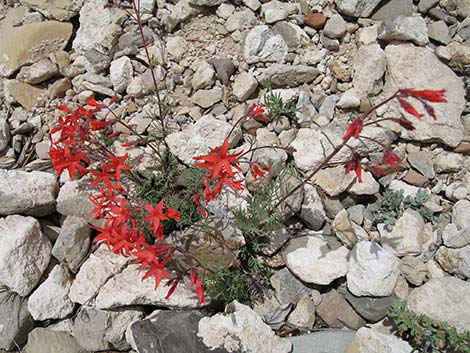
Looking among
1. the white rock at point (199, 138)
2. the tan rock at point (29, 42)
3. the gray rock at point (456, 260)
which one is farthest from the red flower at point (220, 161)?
the tan rock at point (29, 42)

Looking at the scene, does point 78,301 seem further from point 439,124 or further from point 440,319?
point 439,124

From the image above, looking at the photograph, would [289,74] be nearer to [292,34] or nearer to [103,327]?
[292,34]

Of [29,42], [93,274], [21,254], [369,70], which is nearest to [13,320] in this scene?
[21,254]

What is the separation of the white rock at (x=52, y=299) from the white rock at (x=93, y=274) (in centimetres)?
11

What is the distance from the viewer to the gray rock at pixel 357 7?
17.5 feet

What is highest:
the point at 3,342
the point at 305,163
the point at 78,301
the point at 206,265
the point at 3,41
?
the point at 3,41

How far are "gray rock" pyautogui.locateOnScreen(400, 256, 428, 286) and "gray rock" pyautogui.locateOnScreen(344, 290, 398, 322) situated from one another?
Answer: 26 centimetres

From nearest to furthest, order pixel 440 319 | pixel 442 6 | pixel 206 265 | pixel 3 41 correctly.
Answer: pixel 440 319, pixel 206 265, pixel 442 6, pixel 3 41

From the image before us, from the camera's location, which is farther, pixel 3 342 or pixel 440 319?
pixel 3 342

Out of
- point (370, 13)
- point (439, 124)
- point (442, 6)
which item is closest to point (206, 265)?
point (439, 124)

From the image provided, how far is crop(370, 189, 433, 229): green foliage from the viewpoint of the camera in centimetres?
468

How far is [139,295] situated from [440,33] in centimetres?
445

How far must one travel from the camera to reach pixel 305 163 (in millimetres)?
4832

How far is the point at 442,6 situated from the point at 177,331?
4758mm
